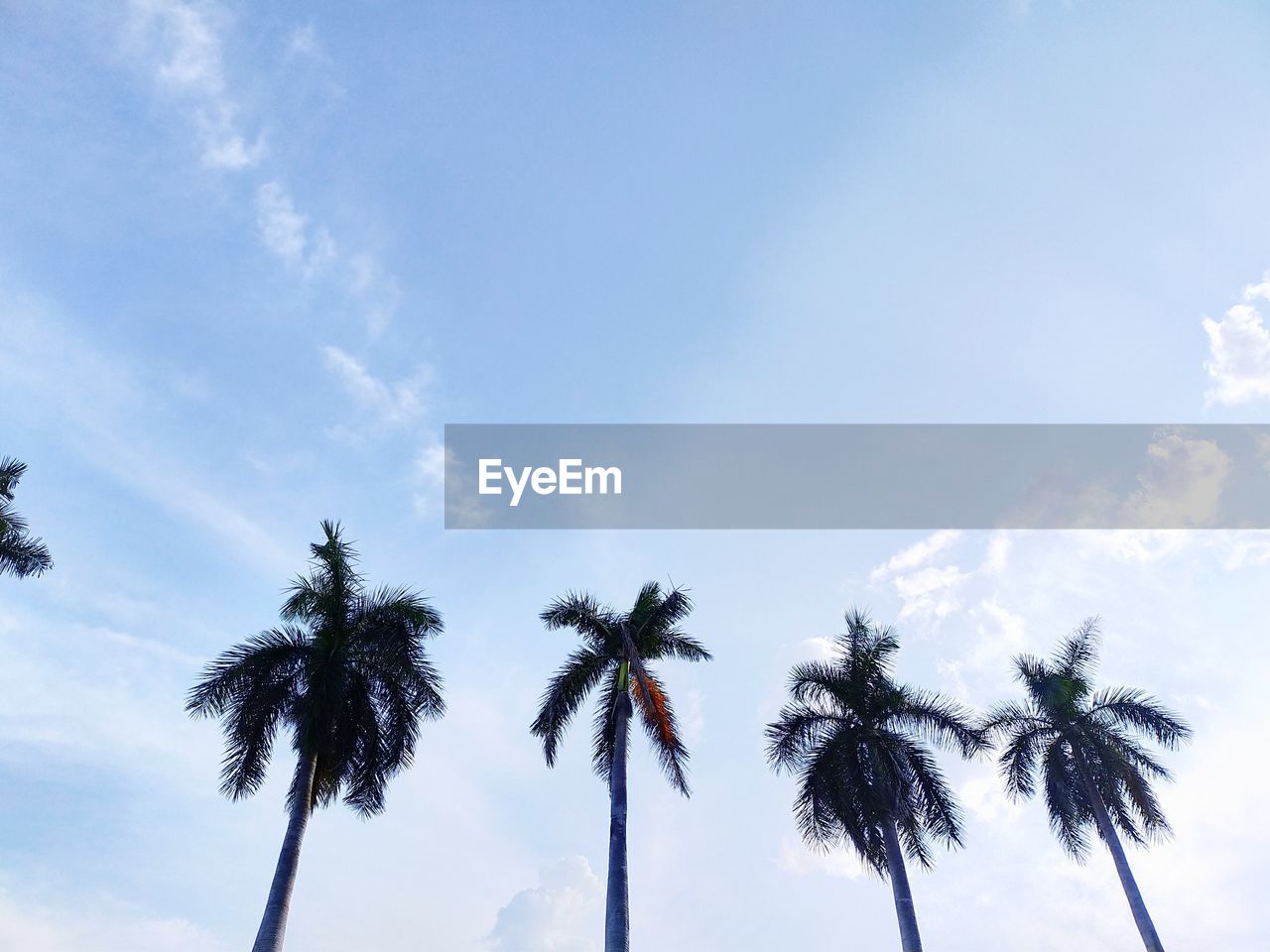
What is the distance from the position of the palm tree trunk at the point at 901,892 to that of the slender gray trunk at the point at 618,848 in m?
10.4

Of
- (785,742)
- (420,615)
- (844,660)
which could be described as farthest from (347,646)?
(844,660)

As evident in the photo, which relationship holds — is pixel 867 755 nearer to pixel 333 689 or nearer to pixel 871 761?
pixel 871 761

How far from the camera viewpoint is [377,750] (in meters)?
29.6

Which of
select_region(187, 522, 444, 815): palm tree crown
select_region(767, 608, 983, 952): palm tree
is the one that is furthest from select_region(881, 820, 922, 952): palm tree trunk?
select_region(187, 522, 444, 815): palm tree crown

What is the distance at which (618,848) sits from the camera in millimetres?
29484

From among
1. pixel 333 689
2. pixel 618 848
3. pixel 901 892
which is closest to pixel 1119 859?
pixel 901 892

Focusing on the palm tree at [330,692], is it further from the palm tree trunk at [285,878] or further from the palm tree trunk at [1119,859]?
the palm tree trunk at [1119,859]

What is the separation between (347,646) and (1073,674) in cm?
3282

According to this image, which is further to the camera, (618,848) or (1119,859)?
(1119,859)

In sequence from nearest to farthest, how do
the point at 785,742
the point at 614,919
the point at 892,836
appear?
the point at 614,919 → the point at 892,836 → the point at 785,742

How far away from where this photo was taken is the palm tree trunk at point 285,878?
25.0 meters

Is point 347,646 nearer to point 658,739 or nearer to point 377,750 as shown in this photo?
point 377,750

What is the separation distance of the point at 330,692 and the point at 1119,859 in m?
33.3

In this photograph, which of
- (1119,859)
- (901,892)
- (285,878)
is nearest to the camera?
(285,878)
